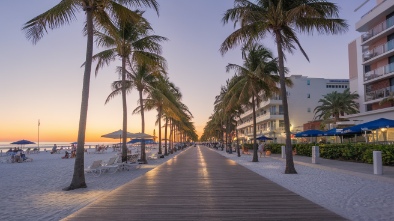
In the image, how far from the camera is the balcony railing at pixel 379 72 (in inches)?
1489

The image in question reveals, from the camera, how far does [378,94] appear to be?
133 feet

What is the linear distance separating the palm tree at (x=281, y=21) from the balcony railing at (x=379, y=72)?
23.2 m

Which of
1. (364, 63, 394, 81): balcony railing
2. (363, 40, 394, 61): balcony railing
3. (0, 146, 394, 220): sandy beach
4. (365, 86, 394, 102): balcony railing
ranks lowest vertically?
(0, 146, 394, 220): sandy beach

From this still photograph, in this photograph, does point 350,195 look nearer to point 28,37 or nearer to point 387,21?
point 28,37

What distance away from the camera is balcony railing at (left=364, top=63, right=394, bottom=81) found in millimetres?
37812

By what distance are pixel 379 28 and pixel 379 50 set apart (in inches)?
94.1

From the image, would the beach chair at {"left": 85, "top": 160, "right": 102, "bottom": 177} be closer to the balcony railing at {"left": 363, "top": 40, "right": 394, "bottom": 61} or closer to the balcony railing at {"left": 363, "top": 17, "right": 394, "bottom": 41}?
the balcony railing at {"left": 363, "top": 40, "right": 394, "bottom": 61}

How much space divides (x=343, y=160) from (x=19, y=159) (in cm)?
2685

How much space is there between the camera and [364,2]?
4431cm

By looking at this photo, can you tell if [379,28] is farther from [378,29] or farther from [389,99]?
[389,99]

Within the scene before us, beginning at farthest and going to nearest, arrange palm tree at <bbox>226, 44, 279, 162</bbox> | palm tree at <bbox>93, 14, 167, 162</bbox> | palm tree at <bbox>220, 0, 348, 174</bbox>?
palm tree at <bbox>226, 44, 279, 162</bbox> < palm tree at <bbox>93, 14, 167, 162</bbox> < palm tree at <bbox>220, 0, 348, 174</bbox>

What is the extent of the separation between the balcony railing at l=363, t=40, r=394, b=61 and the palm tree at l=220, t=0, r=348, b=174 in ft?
76.7

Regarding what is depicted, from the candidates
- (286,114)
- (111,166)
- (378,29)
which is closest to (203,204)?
(286,114)

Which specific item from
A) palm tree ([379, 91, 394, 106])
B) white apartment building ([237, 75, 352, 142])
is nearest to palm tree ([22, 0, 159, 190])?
palm tree ([379, 91, 394, 106])
